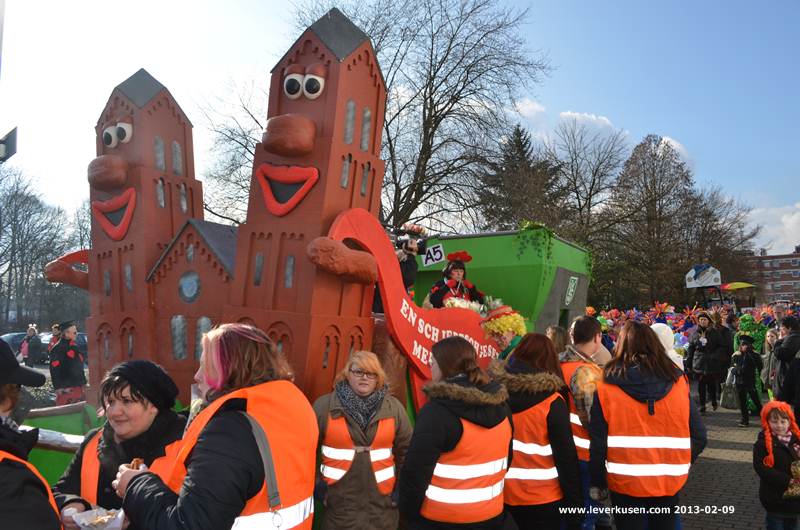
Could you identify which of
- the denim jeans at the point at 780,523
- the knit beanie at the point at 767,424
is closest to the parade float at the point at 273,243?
the knit beanie at the point at 767,424

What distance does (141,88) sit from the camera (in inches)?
175

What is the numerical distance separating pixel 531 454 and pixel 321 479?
1.16m

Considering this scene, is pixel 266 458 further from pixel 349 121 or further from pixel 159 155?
pixel 159 155

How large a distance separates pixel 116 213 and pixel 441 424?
10.4 feet

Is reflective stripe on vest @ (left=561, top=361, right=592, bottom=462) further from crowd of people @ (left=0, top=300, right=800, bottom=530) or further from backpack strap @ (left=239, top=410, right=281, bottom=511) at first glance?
backpack strap @ (left=239, top=410, right=281, bottom=511)

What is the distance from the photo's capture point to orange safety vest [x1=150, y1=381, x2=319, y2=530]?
1.76m

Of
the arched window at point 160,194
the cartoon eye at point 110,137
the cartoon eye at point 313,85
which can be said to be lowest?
the arched window at point 160,194

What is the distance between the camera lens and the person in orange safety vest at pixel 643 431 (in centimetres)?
313

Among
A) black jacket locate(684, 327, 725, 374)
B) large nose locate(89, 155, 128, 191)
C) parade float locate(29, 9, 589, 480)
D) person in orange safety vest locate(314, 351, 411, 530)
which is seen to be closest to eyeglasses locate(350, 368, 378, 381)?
person in orange safety vest locate(314, 351, 411, 530)

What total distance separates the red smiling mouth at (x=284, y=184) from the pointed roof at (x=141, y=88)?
1271mm

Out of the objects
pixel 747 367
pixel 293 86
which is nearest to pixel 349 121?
pixel 293 86

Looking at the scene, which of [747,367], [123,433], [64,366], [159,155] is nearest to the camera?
[123,433]

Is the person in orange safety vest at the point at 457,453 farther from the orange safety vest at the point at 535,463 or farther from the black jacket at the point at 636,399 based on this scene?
the black jacket at the point at 636,399

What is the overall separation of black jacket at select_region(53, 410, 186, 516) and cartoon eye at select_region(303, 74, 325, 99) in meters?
2.36
